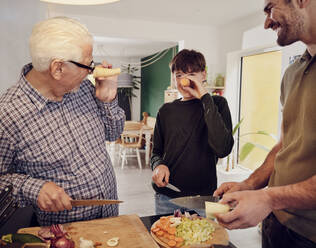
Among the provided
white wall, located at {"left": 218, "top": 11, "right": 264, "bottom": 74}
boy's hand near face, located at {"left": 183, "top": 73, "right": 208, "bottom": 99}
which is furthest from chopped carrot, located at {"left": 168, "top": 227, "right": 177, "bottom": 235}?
white wall, located at {"left": 218, "top": 11, "right": 264, "bottom": 74}

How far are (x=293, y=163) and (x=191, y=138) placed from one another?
0.73 m

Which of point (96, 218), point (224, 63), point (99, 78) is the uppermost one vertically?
point (224, 63)

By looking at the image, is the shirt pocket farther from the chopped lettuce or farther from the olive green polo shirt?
the olive green polo shirt

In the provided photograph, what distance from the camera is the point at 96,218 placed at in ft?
4.29

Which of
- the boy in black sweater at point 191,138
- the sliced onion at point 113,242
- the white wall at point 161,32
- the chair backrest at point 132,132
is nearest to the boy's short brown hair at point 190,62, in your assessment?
the boy in black sweater at point 191,138

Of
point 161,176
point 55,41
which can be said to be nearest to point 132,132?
point 161,176

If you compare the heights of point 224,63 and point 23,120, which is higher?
point 224,63

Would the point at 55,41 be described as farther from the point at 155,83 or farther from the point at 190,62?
the point at 155,83

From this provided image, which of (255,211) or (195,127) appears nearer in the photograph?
(255,211)

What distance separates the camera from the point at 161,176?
5.13ft

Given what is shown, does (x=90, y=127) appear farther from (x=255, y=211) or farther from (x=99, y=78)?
(x=255, y=211)

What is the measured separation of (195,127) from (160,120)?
25cm

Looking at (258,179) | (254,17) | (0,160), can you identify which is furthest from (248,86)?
(0,160)

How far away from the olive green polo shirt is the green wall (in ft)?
21.0
